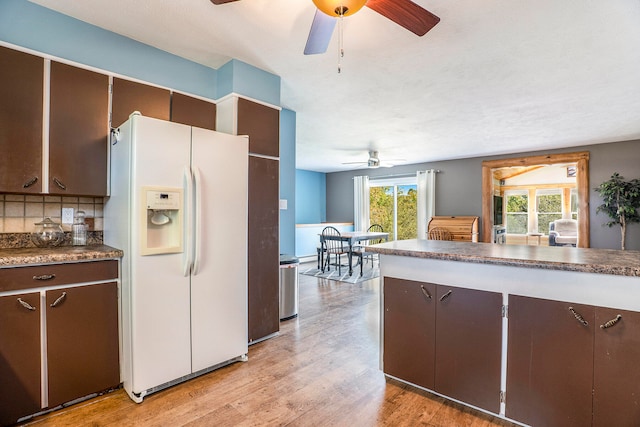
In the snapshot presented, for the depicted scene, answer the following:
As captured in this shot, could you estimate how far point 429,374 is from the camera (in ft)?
6.26

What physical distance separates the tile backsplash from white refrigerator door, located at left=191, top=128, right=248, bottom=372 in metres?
0.95

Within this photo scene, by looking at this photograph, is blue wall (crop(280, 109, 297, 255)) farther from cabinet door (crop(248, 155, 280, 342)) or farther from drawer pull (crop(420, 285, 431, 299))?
drawer pull (crop(420, 285, 431, 299))

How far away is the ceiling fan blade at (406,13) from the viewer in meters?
1.58

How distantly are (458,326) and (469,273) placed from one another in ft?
1.05

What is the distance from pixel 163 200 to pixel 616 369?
2503mm

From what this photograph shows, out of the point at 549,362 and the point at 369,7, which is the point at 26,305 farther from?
the point at 549,362

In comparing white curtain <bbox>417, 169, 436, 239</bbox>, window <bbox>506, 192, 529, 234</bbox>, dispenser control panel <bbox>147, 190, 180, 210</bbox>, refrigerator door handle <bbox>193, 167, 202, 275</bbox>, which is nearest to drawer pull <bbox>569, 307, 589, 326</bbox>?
refrigerator door handle <bbox>193, 167, 202, 275</bbox>

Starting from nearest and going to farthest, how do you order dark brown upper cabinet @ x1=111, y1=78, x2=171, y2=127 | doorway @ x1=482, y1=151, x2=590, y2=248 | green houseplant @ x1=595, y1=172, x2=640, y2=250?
dark brown upper cabinet @ x1=111, y1=78, x2=171, y2=127
green houseplant @ x1=595, y1=172, x2=640, y2=250
doorway @ x1=482, y1=151, x2=590, y2=248

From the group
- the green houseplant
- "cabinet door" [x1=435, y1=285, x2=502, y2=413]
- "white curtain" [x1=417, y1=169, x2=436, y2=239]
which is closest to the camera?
"cabinet door" [x1=435, y1=285, x2=502, y2=413]

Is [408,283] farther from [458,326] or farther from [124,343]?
[124,343]

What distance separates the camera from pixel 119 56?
232 cm

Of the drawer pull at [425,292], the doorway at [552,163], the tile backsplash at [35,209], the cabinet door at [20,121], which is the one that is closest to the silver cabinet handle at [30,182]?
the cabinet door at [20,121]

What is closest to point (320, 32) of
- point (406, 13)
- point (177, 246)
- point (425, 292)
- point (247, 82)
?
point (406, 13)

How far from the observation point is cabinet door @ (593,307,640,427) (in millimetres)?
1353
